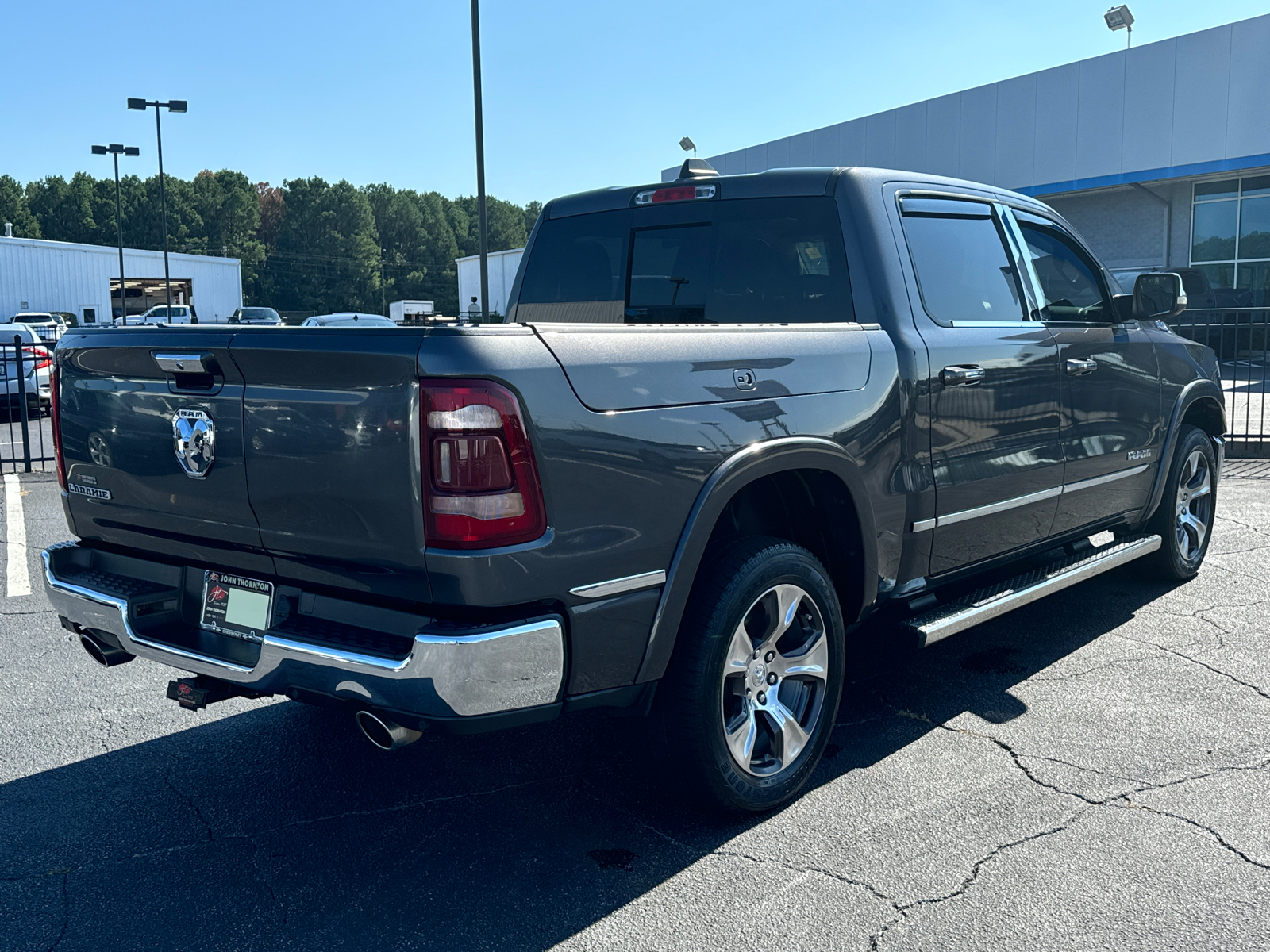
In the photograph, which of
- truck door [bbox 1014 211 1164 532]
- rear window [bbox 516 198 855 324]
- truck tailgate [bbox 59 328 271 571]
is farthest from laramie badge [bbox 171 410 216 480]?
truck door [bbox 1014 211 1164 532]

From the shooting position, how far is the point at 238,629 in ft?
9.94

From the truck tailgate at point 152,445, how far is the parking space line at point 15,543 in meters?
3.28

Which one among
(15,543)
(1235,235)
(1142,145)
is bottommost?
(15,543)

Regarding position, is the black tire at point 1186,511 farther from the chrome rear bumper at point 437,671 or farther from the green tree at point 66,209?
the green tree at point 66,209

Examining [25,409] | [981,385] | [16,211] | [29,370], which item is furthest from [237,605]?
[16,211]

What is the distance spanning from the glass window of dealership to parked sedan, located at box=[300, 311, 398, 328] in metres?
18.1

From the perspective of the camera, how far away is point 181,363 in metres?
3.03

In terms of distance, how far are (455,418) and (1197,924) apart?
2.21 m

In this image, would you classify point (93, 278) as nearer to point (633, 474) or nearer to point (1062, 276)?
point (1062, 276)

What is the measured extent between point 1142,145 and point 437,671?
83.6 ft

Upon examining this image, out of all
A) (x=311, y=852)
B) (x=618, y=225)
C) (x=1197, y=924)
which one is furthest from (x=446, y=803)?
(x=618, y=225)

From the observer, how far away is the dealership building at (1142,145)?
22.3 m

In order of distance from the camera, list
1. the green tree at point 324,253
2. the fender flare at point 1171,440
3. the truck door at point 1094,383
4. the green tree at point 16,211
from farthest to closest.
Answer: the green tree at point 324,253 < the green tree at point 16,211 < the fender flare at point 1171,440 < the truck door at point 1094,383

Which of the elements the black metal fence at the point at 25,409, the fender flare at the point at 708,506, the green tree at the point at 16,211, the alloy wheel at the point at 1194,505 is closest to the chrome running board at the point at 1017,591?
the alloy wheel at the point at 1194,505
